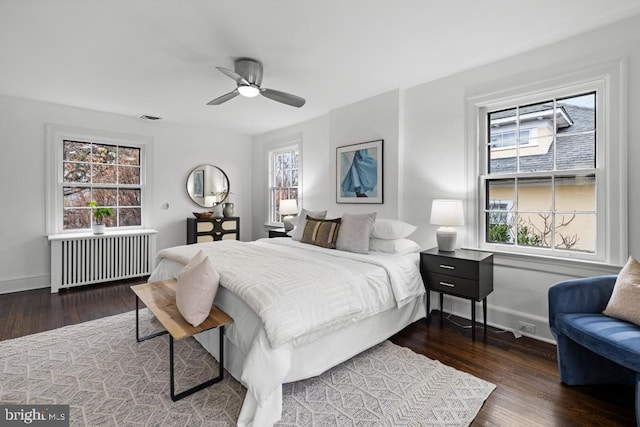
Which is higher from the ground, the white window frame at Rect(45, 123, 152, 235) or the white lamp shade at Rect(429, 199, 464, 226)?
the white window frame at Rect(45, 123, 152, 235)

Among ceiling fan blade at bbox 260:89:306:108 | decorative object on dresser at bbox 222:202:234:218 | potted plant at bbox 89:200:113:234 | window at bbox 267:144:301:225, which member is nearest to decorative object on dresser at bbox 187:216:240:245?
decorative object on dresser at bbox 222:202:234:218

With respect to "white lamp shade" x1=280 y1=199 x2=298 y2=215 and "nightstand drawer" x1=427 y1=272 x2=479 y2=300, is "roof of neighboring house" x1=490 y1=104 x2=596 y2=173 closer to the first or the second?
"nightstand drawer" x1=427 y1=272 x2=479 y2=300

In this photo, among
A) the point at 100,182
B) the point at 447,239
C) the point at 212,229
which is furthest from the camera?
the point at 212,229

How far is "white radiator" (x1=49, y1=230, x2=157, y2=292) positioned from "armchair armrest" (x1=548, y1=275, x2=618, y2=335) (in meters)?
4.97

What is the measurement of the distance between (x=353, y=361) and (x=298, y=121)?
385 cm

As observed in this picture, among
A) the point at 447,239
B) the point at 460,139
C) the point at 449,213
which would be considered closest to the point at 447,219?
the point at 449,213

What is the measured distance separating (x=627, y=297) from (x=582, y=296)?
225 millimetres

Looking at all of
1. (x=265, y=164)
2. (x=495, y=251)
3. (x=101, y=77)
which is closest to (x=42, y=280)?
(x=101, y=77)

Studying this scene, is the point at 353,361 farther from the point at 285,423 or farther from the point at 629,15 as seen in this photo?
the point at 629,15

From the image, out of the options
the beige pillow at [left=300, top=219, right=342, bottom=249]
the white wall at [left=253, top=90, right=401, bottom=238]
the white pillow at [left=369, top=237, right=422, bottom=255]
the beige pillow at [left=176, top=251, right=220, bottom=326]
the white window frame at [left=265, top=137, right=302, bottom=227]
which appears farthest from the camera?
the white window frame at [left=265, top=137, right=302, bottom=227]

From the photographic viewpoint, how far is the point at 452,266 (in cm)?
274

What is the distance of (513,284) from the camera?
2.84 metres

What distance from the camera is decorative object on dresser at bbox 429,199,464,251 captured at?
2893 mm

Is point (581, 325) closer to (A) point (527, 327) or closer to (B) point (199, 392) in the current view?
(A) point (527, 327)
